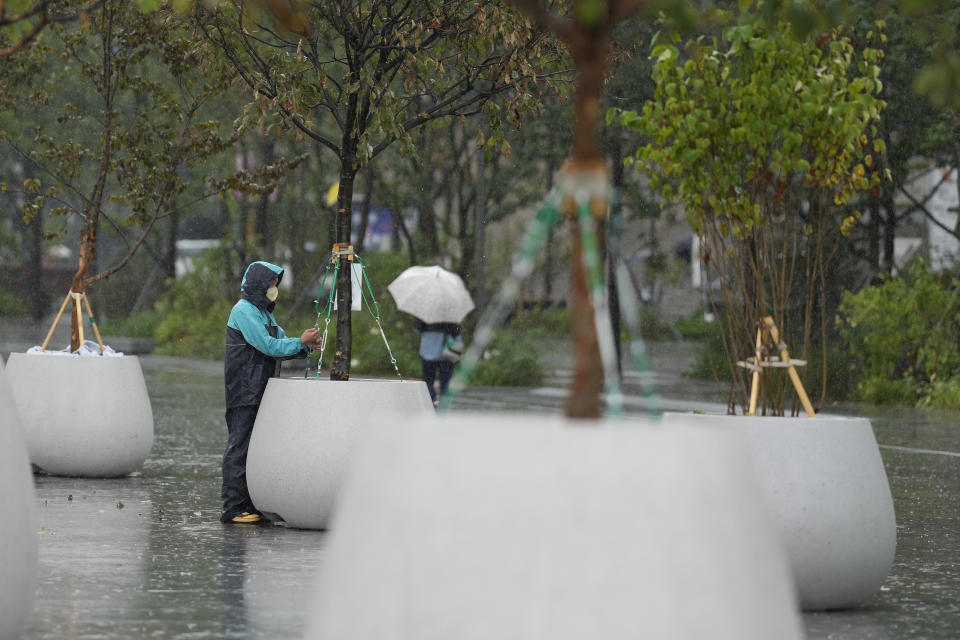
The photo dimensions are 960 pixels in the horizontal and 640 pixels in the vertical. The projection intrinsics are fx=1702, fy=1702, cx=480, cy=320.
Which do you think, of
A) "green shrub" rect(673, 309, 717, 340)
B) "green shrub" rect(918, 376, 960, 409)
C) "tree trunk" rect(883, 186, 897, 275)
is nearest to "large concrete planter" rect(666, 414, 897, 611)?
"green shrub" rect(918, 376, 960, 409)

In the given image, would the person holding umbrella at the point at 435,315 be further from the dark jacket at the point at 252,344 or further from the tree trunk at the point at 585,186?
Answer: the tree trunk at the point at 585,186

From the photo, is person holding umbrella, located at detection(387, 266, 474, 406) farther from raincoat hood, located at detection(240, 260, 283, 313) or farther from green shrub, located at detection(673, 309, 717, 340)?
green shrub, located at detection(673, 309, 717, 340)

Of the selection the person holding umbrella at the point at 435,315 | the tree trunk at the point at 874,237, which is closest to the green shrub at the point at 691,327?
the tree trunk at the point at 874,237

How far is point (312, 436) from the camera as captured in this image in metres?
10.1

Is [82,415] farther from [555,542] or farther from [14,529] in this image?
[555,542]

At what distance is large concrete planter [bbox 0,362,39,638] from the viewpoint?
531cm

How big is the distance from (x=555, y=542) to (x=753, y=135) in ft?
15.9

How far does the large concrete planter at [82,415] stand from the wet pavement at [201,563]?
17 centimetres

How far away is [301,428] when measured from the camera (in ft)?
33.2

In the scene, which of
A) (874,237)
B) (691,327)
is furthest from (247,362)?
(691,327)

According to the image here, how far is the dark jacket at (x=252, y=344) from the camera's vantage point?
10.7 meters

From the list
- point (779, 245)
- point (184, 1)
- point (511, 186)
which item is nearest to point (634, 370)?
point (511, 186)

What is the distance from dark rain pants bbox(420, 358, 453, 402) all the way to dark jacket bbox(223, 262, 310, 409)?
28.7 feet

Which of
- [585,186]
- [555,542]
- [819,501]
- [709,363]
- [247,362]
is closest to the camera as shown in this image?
[555,542]
